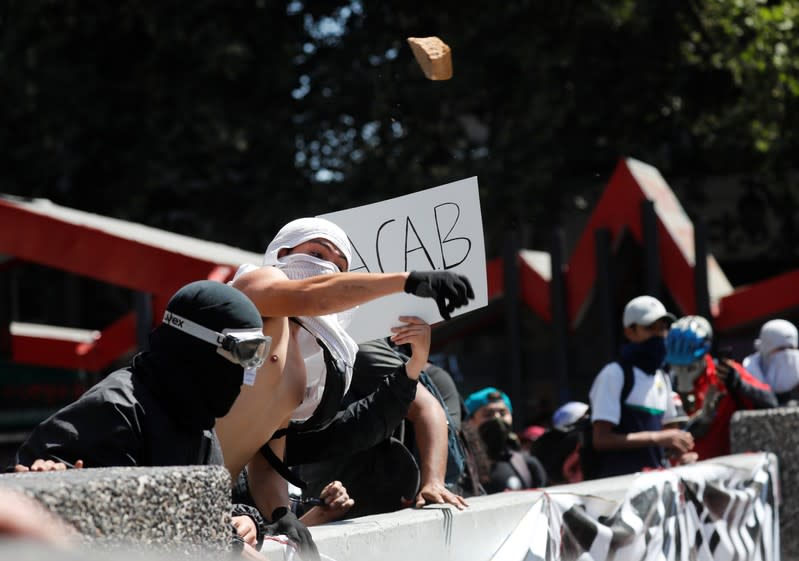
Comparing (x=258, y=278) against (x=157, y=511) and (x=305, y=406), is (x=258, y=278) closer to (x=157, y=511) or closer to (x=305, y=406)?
(x=305, y=406)

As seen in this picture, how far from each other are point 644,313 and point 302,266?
3.28m

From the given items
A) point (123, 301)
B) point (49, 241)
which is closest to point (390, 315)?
point (49, 241)

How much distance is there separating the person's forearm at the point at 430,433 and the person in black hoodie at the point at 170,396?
63.2 inches

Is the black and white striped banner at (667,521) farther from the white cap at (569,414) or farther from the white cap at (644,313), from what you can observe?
the white cap at (569,414)

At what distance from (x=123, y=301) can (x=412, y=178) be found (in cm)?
705

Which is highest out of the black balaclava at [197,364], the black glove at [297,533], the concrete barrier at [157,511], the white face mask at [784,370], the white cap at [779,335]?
the black balaclava at [197,364]

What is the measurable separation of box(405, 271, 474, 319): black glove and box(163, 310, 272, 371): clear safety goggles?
1.95 feet

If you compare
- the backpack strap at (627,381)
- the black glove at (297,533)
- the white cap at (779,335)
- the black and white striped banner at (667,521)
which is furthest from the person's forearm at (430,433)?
the white cap at (779,335)

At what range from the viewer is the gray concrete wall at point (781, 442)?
6.77m

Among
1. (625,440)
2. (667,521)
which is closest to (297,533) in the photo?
(667,521)

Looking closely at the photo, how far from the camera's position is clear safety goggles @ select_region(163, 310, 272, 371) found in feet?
8.89

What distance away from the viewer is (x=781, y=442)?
6.80 meters

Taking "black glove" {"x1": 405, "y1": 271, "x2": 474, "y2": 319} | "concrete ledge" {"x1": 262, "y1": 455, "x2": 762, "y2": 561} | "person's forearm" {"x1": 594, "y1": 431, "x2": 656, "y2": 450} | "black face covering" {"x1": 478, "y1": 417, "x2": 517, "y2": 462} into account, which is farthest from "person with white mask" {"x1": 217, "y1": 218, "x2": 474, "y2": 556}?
"black face covering" {"x1": 478, "y1": 417, "x2": 517, "y2": 462}

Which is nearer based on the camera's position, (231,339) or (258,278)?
(231,339)
